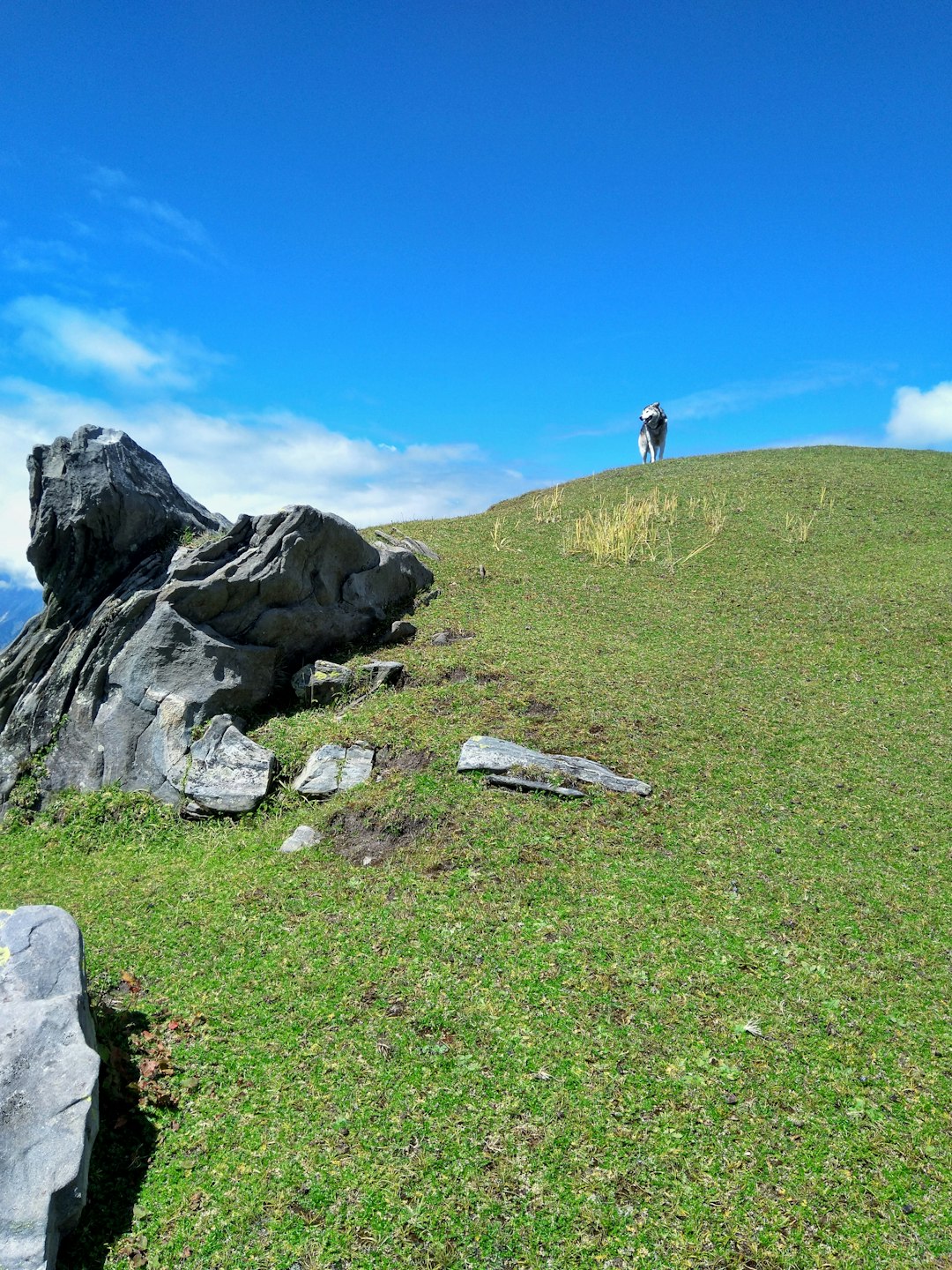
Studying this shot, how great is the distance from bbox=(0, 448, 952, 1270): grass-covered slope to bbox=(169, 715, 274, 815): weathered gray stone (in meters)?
0.38

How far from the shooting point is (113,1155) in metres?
5.17

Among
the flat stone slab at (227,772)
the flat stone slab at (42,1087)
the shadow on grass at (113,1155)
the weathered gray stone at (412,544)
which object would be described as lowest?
the shadow on grass at (113,1155)

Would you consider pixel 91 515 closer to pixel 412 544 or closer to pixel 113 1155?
pixel 412 544

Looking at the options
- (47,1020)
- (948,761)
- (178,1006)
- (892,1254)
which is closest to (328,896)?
(178,1006)

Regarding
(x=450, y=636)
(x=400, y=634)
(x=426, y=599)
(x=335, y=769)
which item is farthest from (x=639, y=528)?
(x=335, y=769)

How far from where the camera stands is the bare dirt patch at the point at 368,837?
8.56 metres

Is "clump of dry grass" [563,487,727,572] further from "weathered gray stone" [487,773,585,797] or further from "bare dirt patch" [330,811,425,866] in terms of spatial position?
"bare dirt patch" [330,811,425,866]

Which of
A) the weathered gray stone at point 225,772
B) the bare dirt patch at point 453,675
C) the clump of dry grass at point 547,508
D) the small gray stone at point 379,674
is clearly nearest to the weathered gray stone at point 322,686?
the small gray stone at point 379,674

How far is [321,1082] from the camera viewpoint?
5.64 metres

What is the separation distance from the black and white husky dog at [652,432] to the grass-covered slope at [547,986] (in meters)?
20.0

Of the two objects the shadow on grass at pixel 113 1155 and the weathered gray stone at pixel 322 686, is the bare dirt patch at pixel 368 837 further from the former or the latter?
the weathered gray stone at pixel 322 686

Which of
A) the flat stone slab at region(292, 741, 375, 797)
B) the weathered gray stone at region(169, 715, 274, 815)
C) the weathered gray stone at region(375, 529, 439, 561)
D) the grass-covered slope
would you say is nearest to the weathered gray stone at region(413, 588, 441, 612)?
the weathered gray stone at region(375, 529, 439, 561)

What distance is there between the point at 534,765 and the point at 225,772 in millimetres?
4124

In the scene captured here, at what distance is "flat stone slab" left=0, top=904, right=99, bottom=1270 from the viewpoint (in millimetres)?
4148
